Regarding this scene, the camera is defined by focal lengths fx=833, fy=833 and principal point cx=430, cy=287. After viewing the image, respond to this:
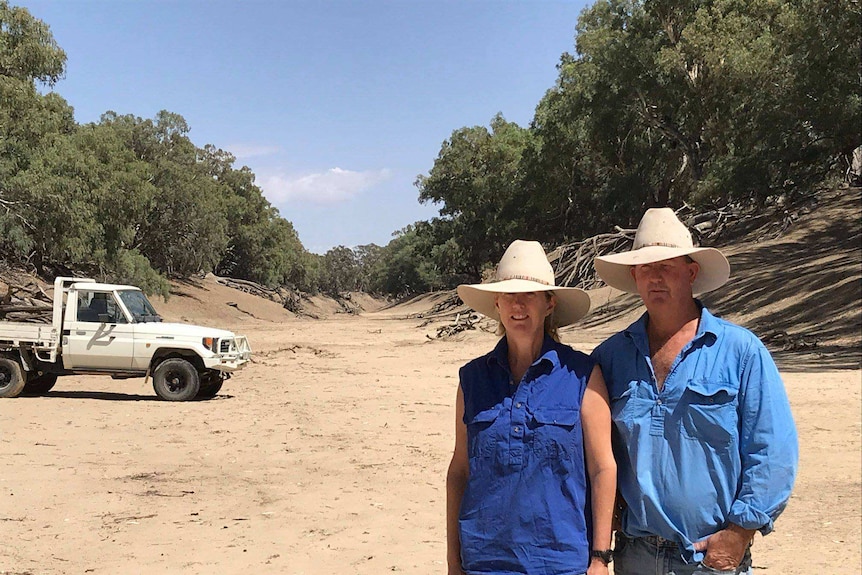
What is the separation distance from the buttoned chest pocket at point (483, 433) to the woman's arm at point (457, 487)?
0.08 meters

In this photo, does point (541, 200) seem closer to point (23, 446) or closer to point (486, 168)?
point (486, 168)

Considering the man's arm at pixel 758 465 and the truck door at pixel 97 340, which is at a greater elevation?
the truck door at pixel 97 340

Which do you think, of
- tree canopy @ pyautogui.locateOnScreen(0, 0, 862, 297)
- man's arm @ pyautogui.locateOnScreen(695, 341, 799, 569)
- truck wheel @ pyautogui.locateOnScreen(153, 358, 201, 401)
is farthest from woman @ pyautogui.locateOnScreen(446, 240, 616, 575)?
tree canopy @ pyautogui.locateOnScreen(0, 0, 862, 297)

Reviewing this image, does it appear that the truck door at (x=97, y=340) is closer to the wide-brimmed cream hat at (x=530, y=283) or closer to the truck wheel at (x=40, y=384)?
the truck wheel at (x=40, y=384)

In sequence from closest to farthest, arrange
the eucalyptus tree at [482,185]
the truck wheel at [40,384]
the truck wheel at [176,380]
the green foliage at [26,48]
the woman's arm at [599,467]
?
the woman's arm at [599,467], the truck wheel at [176,380], the truck wheel at [40,384], the green foliage at [26,48], the eucalyptus tree at [482,185]

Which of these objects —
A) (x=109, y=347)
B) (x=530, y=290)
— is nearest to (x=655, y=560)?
(x=530, y=290)

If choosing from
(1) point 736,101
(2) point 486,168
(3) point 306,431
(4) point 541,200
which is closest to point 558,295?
(3) point 306,431

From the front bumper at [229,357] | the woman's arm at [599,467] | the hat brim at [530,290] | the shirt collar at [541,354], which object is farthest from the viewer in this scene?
the front bumper at [229,357]

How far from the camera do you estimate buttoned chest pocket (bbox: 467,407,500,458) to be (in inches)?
112

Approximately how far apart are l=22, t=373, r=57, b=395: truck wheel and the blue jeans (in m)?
14.7

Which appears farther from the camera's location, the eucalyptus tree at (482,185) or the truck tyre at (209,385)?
the eucalyptus tree at (482,185)

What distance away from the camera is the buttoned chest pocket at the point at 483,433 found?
286 cm

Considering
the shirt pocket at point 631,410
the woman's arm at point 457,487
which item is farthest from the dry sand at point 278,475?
the shirt pocket at point 631,410

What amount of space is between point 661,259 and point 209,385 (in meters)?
13.7
